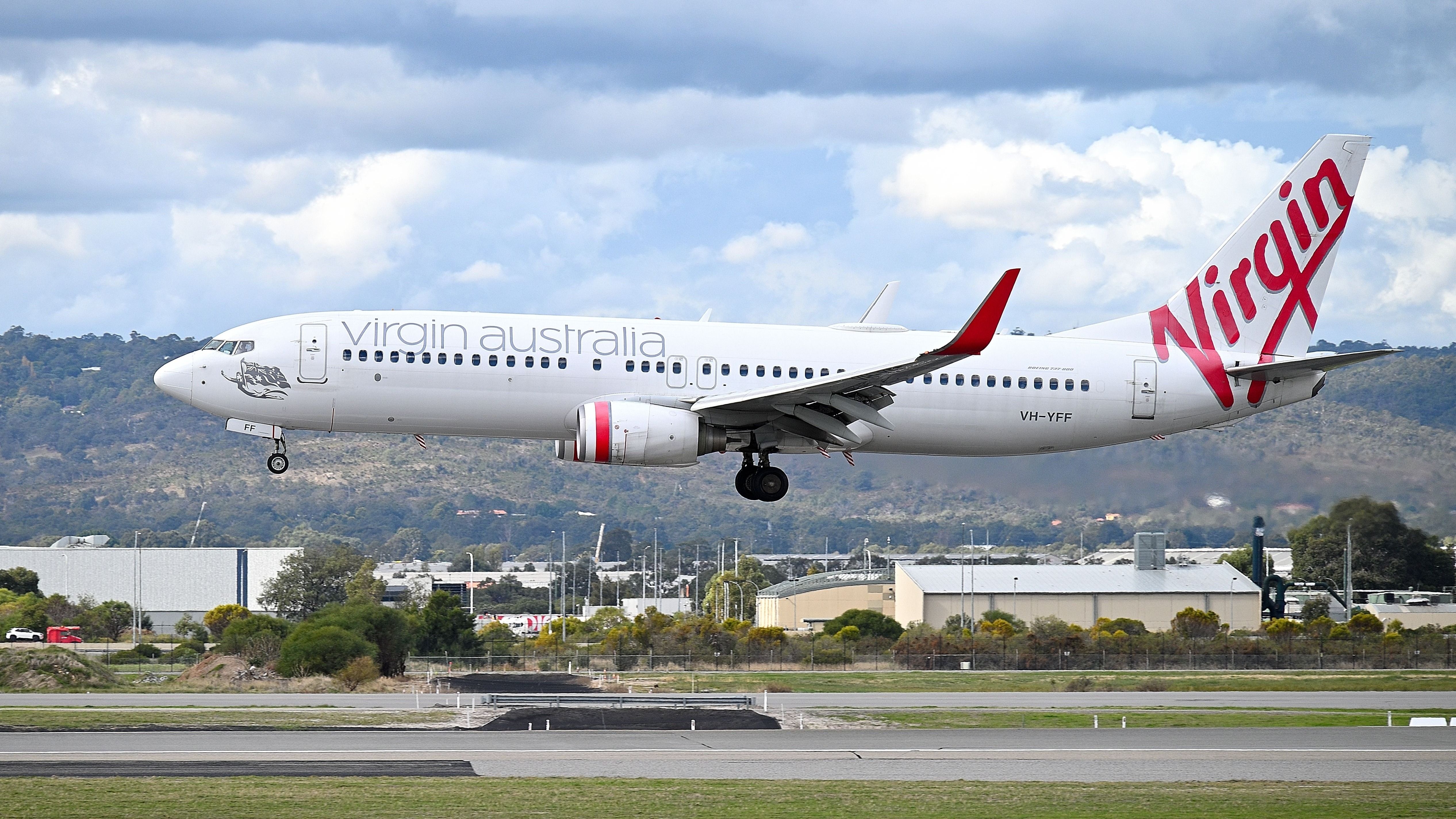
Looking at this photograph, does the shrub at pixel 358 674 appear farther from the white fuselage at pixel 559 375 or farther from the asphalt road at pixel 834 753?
the white fuselage at pixel 559 375

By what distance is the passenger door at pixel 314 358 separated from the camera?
36.6 m

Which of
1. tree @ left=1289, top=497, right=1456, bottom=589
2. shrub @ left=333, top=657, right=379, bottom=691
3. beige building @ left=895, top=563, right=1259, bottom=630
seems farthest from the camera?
beige building @ left=895, top=563, right=1259, bottom=630

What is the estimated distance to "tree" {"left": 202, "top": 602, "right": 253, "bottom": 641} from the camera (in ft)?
328

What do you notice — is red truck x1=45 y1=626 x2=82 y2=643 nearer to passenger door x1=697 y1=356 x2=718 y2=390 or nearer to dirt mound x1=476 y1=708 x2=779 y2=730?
dirt mound x1=476 y1=708 x2=779 y2=730

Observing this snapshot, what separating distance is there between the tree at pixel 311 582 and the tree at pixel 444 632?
79.6 feet

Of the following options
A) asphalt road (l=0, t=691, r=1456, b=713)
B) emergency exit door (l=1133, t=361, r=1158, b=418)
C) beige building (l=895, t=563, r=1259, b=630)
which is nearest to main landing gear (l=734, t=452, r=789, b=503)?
emergency exit door (l=1133, t=361, r=1158, b=418)

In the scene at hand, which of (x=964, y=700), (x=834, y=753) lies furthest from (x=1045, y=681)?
(x=834, y=753)

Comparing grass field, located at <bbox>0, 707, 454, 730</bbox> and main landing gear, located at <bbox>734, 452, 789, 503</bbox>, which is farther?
grass field, located at <bbox>0, 707, 454, 730</bbox>

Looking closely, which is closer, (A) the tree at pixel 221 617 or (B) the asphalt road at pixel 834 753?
(B) the asphalt road at pixel 834 753

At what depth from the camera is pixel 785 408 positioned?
36531mm

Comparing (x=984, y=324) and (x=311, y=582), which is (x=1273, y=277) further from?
(x=311, y=582)

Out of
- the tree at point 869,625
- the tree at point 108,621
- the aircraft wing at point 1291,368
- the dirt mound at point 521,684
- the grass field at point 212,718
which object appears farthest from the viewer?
the tree at point 108,621

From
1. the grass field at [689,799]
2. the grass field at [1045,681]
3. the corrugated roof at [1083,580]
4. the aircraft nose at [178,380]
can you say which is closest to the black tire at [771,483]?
the grass field at [689,799]

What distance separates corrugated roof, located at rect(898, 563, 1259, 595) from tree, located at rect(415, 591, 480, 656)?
99.1 feet
